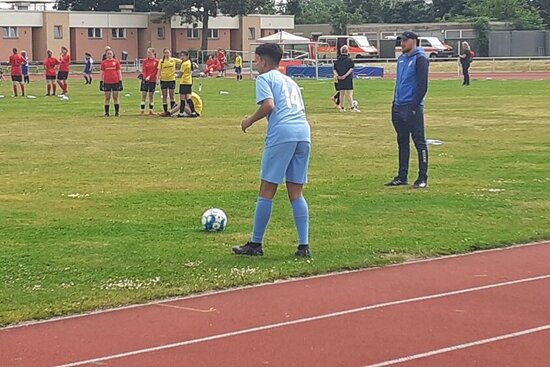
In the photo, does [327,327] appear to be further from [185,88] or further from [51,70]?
[51,70]

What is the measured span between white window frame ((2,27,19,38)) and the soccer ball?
7600 centimetres

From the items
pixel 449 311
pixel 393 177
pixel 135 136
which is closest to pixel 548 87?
pixel 135 136

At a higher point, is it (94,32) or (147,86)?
(94,32)

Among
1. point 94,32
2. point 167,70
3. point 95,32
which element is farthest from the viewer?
point 95,32

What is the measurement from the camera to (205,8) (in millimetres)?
86250

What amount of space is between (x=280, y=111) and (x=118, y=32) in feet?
275

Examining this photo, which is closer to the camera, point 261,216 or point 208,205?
point 261,216

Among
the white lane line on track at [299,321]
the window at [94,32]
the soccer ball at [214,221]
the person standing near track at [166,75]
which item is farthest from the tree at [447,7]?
the white lane line on track at [299,321]

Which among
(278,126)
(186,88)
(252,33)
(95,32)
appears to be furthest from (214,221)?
(252,33)

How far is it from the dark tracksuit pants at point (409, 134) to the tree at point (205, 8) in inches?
2877

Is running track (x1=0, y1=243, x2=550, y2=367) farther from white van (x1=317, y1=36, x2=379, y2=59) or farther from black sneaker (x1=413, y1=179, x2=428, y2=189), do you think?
white van (x1=317, y1=36, x2=379, y2=59)

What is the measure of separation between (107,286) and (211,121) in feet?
58.1

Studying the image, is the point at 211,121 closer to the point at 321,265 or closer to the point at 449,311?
the point at 321,265

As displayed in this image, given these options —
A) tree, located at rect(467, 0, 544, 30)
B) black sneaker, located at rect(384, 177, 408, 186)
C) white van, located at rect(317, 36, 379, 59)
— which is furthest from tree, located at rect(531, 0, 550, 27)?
black sneaker, located at rect(384, 177, 408, 186)
